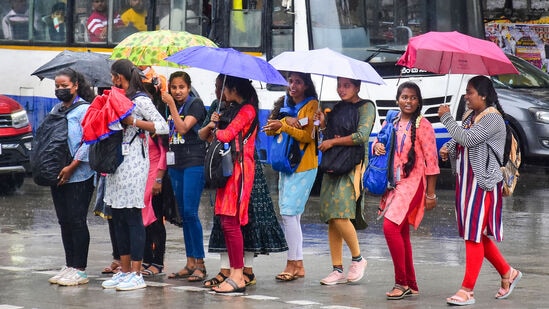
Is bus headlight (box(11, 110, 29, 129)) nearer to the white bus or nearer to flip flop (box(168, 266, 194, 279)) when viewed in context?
the white bus

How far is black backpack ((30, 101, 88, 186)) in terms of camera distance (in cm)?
1041

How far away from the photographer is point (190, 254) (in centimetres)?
1085

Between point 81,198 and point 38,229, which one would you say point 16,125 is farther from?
point 81,198

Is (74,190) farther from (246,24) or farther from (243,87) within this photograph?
(246,24)

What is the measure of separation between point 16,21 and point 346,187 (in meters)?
11.2

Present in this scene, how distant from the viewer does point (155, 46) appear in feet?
36.8

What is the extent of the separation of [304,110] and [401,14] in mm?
7183

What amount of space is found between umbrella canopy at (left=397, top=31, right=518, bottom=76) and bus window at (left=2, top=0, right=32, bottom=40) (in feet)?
37.0

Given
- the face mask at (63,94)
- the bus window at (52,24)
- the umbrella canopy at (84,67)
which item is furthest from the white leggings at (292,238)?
the bus window at (52,24)

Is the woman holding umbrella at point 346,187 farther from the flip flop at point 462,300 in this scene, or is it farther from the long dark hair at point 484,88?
the flip flop at point 462,300

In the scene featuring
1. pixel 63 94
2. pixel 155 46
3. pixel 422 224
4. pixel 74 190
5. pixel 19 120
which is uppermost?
pixel 155 46

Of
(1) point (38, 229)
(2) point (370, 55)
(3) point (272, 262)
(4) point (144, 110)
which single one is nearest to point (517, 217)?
(2) point (370, 55)

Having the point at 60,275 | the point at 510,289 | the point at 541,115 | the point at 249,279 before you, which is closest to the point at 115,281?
the point at 60,275

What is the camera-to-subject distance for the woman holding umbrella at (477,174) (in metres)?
9.55
